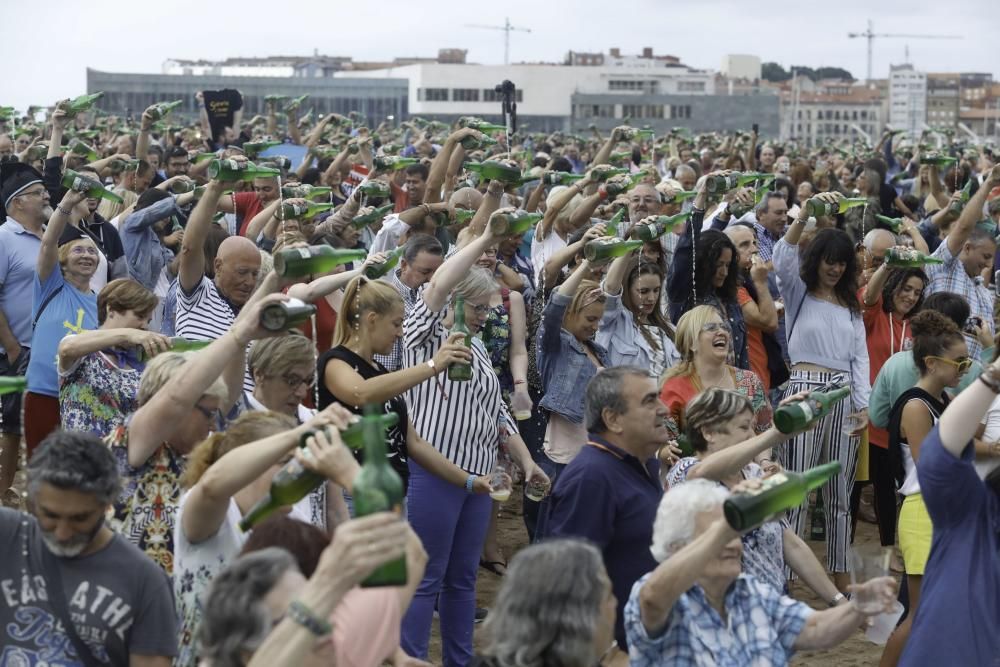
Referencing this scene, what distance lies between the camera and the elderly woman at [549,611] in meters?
3.10

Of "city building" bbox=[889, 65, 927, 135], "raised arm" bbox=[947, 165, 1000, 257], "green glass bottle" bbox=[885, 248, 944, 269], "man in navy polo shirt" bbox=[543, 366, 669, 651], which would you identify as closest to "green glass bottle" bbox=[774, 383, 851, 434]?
"man in navy polo shirt" bbox=[543, 366, 669, 651]

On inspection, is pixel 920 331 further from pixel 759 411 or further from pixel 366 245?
pixel 366 245

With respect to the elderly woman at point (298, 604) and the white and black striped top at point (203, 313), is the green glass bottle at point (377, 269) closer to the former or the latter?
the white and black striped top at point (203, 313)

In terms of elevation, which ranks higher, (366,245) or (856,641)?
(366,245)

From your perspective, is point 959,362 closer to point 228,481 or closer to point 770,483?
point 770,483

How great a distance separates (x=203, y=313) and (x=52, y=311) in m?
1.10

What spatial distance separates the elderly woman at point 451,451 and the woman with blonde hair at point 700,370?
710 millimetres

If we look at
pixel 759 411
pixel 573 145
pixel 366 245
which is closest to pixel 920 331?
pixel 759 411

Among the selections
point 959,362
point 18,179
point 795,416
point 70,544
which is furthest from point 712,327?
point 18,179

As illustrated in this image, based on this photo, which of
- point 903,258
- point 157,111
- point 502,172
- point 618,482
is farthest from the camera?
point 157,111

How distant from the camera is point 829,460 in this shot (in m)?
7.51

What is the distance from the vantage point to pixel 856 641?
7156mm

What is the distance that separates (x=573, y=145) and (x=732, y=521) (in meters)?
20.2

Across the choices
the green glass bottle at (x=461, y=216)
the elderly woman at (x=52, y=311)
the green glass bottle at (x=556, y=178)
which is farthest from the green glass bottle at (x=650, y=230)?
the elderly woman at (x=52, y=311)
